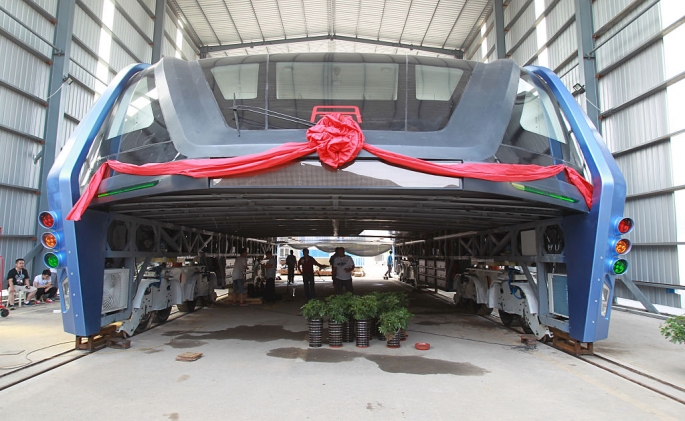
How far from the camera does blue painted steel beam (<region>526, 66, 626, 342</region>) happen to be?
539 centimetres

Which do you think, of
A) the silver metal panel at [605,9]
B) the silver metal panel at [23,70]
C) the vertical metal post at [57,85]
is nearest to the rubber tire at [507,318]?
the silver metal panel at [605,9]

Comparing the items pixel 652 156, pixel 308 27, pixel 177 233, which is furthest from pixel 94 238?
pixel 308 27

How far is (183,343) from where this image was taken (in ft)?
22.1

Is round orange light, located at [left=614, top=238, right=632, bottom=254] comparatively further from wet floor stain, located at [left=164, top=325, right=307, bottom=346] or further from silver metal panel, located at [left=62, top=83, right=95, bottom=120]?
silver metal panel, located at [left=62, top=83, right=95, bottom=120]

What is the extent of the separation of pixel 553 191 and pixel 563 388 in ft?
7.16

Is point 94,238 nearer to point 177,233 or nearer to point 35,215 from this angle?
point 177,233

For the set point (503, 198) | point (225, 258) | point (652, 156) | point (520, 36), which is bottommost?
point (225, 258)

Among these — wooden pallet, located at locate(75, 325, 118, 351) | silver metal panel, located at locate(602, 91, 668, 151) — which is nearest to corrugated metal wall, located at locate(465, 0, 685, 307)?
silver metal panel, located at locate(602, 91, 668, 151)

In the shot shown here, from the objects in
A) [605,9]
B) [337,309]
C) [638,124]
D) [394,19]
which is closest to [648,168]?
[638,124]

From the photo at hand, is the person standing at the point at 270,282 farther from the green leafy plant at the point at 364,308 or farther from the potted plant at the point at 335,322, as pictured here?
the green leafy plant at the point at 364,308

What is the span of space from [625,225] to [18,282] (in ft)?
43.2

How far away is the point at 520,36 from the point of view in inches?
703

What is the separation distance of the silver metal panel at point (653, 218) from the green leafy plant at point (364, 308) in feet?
27.2

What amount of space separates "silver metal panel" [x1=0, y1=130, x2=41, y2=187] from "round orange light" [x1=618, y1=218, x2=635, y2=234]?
13.9 metres
